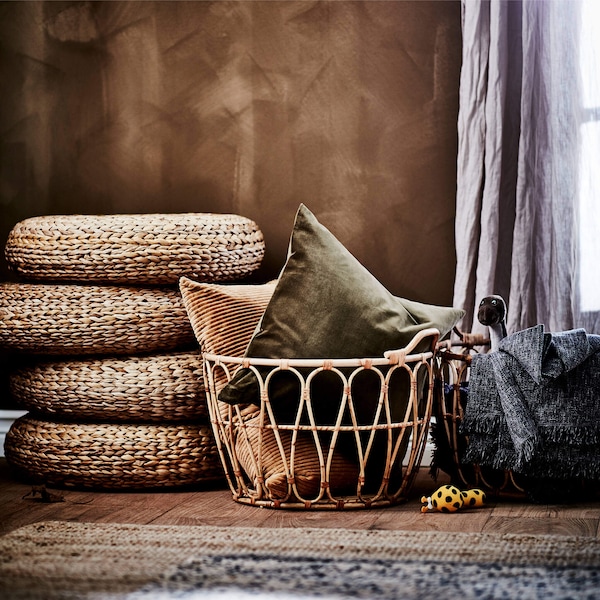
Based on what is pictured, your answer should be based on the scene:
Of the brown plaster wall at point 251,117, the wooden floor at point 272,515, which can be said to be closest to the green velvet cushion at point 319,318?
the wooden floor at point 272,515

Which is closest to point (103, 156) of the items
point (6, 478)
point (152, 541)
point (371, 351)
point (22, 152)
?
point (22, 152)

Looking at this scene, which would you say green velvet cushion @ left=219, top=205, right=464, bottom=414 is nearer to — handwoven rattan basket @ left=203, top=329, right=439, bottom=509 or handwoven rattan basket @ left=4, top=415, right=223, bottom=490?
handwoven rattan basket @ left=203, top=329, right=439, bottom=509

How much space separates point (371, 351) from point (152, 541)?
1.87 feet

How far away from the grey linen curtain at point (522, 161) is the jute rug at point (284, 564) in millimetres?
824

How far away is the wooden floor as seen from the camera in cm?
165

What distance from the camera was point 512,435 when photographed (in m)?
1.75

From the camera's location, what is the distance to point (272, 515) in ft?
5.72

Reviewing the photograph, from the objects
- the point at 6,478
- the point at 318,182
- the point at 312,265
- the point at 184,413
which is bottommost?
the point at 6,478

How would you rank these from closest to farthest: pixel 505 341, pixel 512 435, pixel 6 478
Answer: pixel 512 435, pixel 505 341, pixel 6 478

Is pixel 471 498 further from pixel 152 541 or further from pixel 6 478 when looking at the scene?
pixel 6 478

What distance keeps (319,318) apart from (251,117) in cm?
91

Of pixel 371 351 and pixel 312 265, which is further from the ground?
pixel 312 265

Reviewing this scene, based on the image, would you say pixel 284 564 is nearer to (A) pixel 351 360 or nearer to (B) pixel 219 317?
(A) pixel 351 360

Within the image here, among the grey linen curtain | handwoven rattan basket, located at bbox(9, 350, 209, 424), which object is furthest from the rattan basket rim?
the grey linen curtain
